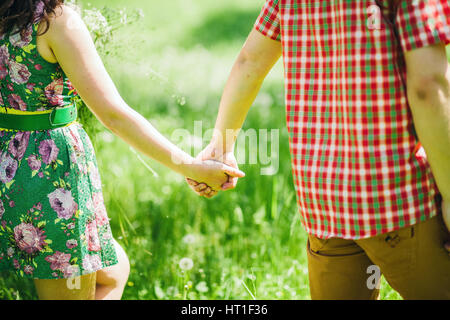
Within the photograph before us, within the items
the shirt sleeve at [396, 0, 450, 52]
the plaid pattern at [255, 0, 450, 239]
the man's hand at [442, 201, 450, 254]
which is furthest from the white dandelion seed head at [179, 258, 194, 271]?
Result: the shirt sleeve at [396, 0, 450, 52]

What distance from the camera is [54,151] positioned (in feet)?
5.63

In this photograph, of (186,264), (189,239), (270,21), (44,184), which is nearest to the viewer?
(270,21)

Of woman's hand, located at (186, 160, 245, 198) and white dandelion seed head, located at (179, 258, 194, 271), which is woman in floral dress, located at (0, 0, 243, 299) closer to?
woman's hand, located at (186, 160, 245, 198)

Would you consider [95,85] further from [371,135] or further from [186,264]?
[186,264]

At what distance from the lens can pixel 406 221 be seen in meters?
1.35

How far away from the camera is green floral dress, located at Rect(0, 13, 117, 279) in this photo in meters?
1.70

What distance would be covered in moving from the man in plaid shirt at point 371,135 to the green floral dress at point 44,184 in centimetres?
67

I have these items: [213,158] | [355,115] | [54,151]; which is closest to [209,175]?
[213,158]

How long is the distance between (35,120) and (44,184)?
19 centimetres

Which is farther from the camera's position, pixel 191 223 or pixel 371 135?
pixel 191 223

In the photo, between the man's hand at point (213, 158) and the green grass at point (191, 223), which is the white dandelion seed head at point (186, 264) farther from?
the man's hand at point (213, 158)

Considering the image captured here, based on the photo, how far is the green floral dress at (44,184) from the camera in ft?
5.59
